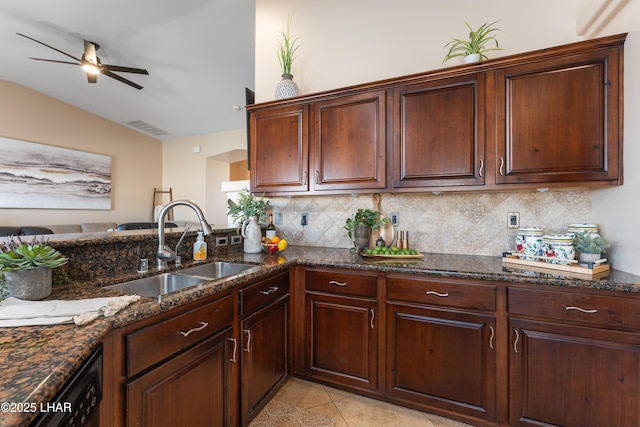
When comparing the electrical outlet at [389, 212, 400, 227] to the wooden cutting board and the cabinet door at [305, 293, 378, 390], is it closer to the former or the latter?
the wooden cutting board

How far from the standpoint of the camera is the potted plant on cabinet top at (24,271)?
1.00m

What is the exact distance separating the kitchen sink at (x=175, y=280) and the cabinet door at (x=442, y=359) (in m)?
1.05

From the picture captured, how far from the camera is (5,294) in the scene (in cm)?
103

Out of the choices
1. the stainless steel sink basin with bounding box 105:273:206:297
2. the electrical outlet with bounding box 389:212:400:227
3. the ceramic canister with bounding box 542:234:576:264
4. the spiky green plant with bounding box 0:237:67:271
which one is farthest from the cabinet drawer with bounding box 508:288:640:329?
the spiky green plant with bounding box 0:237:67:271

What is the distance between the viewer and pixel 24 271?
1.02 metres

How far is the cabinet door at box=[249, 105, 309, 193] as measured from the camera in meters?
2.22

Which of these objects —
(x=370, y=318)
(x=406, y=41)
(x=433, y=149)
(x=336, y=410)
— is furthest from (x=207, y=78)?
(x=336, y=410)

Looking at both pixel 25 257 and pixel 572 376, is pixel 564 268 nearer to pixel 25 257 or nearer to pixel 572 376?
pixel 572 376

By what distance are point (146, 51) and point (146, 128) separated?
302 cm

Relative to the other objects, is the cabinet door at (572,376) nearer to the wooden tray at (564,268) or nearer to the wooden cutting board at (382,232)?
the wooden tray at (564,268)

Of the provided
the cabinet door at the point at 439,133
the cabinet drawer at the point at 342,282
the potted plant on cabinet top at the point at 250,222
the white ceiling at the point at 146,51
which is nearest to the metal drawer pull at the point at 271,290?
the cabinet drawer at the point at 342,282

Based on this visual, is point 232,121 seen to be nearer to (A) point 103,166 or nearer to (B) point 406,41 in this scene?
(A) point 103,166

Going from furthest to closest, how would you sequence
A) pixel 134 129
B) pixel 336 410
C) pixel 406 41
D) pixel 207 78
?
1. pixel 134 129
2. pixel 207 78
3. pixel 406 41
4. pixel 336 410

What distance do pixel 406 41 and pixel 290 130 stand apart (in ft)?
3.81
